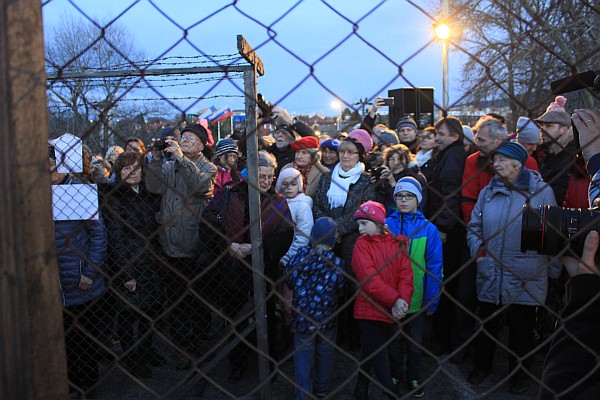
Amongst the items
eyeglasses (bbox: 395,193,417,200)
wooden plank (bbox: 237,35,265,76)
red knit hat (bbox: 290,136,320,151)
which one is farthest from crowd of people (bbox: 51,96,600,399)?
wooden plank (bbox: 237,35,265,76)

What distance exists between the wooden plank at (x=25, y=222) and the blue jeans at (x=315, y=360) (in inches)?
92.0

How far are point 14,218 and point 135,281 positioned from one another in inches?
118

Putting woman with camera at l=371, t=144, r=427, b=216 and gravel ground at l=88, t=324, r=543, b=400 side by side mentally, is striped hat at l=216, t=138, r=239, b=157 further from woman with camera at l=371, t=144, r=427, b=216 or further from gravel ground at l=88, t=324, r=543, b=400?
gravel ground at l=88, t=324, r=543, b=400

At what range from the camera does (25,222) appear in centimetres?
120

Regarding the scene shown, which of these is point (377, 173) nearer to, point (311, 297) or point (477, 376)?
point (311, 297)

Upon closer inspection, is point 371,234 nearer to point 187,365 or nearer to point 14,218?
point 187,365

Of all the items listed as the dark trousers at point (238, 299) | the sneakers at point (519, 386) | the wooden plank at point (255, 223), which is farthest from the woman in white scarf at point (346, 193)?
the sneakers at point (519, 386)

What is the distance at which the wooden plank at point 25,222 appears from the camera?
3.82 ft

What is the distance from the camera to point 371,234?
3.38m

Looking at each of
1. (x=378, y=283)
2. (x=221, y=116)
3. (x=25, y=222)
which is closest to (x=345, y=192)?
(x=378, y=283)

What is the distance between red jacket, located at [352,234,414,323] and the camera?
3270 millimetres

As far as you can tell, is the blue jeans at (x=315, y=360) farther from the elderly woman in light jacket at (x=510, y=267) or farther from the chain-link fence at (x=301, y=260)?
the elderly woman in light jacket at (x=510, y=267)

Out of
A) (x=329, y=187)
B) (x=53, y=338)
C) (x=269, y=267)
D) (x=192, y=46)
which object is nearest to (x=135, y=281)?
(x=269, y=267)

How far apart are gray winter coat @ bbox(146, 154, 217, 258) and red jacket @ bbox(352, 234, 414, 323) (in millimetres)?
1126
